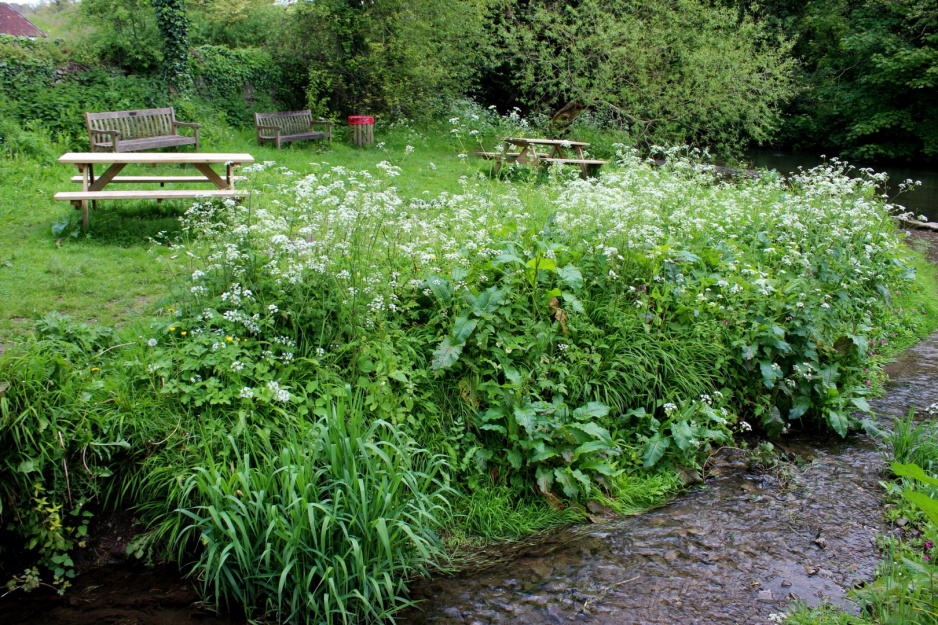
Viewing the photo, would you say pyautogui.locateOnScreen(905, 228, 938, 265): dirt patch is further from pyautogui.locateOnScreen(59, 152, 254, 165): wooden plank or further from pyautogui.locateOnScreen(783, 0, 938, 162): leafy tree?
pyautogui.locateOnScreen(783, 0, 938, 162): leafy tree

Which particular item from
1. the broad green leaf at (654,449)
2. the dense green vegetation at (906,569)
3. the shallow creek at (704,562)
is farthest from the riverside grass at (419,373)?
the dense green vegetation at (906,569)

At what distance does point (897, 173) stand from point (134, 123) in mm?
23058

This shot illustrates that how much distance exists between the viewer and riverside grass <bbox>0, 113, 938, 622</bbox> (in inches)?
136

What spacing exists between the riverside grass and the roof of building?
42.1 m

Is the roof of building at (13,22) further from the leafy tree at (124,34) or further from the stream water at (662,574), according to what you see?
the stream water at (662,574)

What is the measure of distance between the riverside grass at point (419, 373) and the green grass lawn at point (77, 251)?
1.07ft

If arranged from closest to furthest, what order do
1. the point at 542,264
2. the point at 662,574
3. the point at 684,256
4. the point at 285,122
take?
the point at 662,574 < the point at 542,264 < the point at 684,256 < the point at 285,122

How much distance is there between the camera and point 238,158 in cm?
716

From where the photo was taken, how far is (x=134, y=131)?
11820mm

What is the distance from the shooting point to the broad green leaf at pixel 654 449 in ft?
14.2

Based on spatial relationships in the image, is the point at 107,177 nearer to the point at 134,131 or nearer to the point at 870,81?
the point at 134,131

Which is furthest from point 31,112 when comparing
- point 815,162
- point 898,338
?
point 815,162

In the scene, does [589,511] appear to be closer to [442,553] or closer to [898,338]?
[442,553]

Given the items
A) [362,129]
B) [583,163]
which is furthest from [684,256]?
[362,129]
